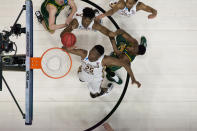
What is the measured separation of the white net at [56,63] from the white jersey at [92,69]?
0.46 metres

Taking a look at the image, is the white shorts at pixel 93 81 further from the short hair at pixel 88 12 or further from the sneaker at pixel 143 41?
the sneaker at pixel 143 41

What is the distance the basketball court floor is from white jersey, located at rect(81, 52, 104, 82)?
67cm

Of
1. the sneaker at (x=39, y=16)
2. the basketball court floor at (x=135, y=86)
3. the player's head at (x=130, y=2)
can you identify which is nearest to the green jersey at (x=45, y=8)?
the sneaker at (x=39, y=16)

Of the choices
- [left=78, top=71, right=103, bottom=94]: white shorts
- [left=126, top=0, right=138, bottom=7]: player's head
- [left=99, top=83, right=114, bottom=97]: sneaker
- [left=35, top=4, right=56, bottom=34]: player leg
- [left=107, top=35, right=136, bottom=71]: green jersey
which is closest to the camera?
[left=126, top=0, right=138, bottom=7]: player's head

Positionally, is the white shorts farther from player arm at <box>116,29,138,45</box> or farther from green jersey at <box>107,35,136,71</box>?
player arm at <box>116,29,138,45</box>

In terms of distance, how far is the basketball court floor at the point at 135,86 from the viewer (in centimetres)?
348

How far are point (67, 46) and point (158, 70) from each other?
1.84 m

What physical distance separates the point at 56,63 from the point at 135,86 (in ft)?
4.98

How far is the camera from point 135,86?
3.50 m

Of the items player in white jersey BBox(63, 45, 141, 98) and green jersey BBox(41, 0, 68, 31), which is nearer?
player in white jersey BBox(63, 45, 141, 98)

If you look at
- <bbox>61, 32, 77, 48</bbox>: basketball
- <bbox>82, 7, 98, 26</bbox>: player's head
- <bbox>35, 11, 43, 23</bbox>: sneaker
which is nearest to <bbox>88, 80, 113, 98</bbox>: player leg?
<bbox>61, 32, 77, 48</bbox>: basketball

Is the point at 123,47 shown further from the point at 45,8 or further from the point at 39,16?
the point at 39,16

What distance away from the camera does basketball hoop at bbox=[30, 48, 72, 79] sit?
114 inches

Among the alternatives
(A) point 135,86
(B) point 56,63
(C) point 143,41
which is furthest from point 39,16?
(A) point 135,86
